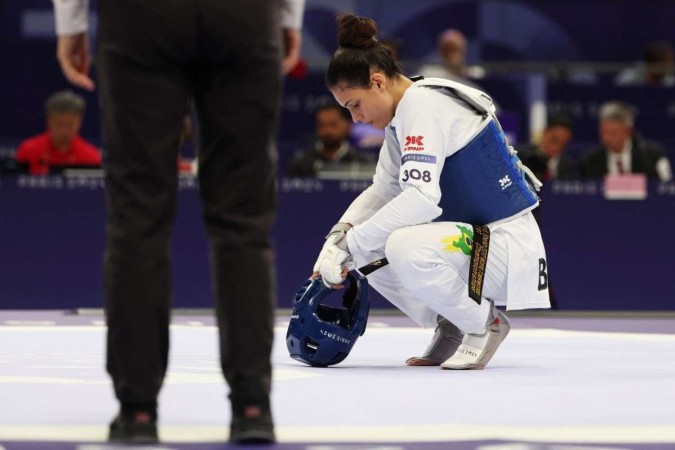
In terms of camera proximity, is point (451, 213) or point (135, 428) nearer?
point (135, 428)

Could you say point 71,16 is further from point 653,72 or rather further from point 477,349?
point 653,72

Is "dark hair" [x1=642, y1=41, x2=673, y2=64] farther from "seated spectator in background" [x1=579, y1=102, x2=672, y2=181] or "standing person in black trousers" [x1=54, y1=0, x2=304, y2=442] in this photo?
"standing person in black trousers" [x1=54, y1=0, x2=304, y2=442]

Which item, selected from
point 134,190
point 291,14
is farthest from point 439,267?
point 134,190

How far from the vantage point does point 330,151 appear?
9.27 meters

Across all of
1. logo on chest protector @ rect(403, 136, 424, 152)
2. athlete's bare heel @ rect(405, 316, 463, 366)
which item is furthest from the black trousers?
athlete's bare heel @ rect(405, 316, 463, 366)

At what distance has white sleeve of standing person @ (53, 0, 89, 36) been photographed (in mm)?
3098

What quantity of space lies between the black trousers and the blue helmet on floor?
1.69 metres

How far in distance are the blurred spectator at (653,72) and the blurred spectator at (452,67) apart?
1267 millimetres

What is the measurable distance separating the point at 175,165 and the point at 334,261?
5.50 ft

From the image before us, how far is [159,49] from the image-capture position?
9.99 feet

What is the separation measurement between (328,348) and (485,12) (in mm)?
10528

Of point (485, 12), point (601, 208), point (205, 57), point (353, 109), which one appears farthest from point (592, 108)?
point (205, 57)

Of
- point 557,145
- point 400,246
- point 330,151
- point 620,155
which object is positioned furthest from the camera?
point 557,145

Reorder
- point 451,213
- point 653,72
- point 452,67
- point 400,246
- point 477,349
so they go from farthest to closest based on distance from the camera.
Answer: point 653,72 < point 452,67 < point 451,213 < point 477,349 < point 400,246
